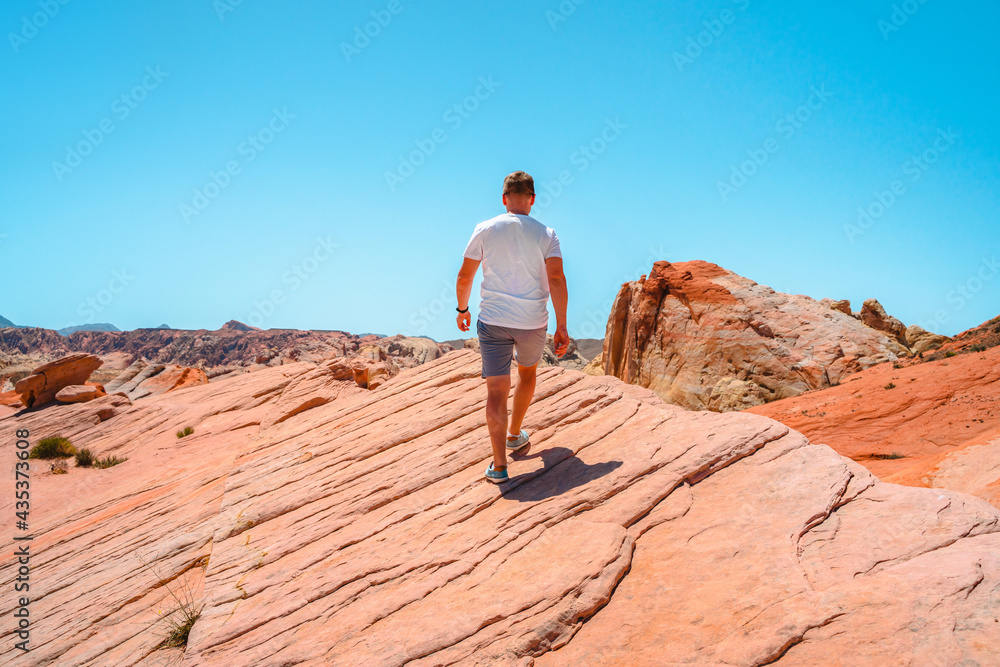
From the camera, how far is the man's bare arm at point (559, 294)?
16.1ft

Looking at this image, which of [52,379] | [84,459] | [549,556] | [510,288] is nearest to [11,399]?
[52,379]

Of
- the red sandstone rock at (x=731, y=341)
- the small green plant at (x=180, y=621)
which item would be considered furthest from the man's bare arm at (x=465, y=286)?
the red sandstone rock at (x=731, y=341)

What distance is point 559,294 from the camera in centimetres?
496

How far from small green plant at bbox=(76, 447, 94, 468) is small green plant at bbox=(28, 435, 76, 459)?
0.69 meters

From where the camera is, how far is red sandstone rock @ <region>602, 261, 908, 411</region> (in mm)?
18641

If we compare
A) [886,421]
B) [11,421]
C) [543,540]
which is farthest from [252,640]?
[11,421]

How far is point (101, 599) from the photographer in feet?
16.6

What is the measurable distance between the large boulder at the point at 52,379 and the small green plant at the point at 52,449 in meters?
4.02

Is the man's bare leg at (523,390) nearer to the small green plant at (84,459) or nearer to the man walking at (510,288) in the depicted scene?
the man walking at (510,288)

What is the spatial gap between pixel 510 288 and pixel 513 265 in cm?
21

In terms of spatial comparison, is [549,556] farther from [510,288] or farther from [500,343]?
[510,288]

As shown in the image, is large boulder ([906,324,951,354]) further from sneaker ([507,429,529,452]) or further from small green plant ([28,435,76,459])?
small green plant ([28,435,76,459])

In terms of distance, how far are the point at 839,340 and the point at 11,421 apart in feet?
88.5

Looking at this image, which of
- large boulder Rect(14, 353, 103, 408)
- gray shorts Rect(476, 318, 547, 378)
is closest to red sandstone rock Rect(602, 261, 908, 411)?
gray shorts Rect(476, 318, 547, 378)
